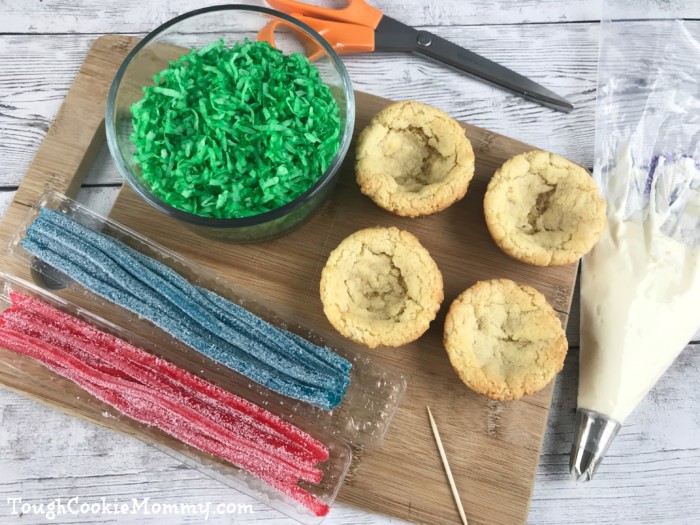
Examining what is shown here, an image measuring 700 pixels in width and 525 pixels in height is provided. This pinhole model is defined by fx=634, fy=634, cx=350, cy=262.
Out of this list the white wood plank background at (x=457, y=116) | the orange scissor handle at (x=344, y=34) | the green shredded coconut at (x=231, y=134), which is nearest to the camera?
the green shredded coconut at (x=231, y=134)

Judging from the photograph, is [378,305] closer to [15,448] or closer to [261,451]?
[261,451]

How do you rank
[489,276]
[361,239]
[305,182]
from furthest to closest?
[489,276] < [361,239] < [305,182]

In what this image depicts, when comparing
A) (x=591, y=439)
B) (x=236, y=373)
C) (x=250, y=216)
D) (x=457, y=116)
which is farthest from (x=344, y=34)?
(x=591, y=439)

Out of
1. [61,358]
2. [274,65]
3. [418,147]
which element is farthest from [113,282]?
[418,147]

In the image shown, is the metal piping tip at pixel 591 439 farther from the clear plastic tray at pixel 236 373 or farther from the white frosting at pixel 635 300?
the clear plastic tray at pixel 236 373

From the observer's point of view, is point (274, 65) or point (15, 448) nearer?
point (274, 65)

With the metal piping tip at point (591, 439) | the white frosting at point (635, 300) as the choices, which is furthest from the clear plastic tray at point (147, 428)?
the white frosting at point (635, 300)
